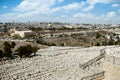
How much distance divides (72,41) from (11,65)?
41.8 meters

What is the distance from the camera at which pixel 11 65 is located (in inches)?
1066

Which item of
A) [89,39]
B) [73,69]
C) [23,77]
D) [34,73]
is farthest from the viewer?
[89,39]

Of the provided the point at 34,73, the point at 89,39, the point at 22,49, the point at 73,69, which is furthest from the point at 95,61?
the point at 89,39

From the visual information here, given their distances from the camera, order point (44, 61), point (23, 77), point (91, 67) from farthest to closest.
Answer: point (44, 61) → point (23, 77) → point (91, 67)

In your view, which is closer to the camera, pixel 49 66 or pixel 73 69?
pixel 73 69

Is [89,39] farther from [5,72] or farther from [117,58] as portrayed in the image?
[117,58]

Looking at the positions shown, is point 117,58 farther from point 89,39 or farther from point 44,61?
point 89,39

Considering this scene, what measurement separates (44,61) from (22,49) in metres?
6.31

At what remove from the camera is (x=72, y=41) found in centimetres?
6719

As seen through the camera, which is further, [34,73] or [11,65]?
[11,65]

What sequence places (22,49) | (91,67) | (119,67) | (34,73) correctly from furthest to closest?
(22,49)
(34,73)
(91,67)
(119,67)

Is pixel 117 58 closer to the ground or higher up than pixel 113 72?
higher up

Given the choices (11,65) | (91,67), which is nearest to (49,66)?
(11,65)

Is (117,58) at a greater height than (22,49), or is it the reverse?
(117,58)
